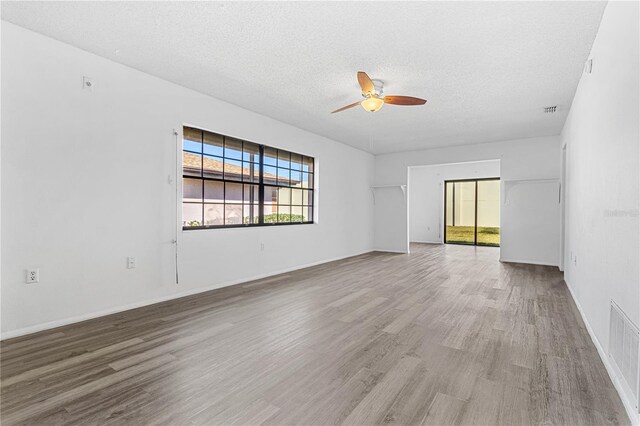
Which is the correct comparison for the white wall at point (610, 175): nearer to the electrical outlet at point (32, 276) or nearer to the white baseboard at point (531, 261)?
the white baseboard at point (531, 261)

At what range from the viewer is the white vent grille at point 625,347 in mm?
1733

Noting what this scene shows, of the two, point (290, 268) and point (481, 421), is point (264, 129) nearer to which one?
point (290, 268)

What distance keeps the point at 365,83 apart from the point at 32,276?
362 cm

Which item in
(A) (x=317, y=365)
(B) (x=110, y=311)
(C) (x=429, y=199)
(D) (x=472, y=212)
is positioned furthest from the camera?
(C) (x=429, y=199)

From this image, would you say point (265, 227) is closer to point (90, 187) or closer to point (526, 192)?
point (90, 187)

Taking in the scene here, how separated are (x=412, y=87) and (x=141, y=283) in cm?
402

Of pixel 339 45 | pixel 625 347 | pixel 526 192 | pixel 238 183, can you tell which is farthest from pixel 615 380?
pixel 526 192

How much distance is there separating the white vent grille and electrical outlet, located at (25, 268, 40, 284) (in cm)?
440

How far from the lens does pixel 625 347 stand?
6.26 ft

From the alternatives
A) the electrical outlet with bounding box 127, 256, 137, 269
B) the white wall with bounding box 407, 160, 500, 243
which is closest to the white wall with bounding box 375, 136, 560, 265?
the white wall with bounding box 407, 160, 500, 243

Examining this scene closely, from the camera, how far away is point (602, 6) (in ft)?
7.86

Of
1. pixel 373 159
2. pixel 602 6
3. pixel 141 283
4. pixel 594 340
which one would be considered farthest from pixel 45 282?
pixel 373 159

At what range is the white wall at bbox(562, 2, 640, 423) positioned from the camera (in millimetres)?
1839

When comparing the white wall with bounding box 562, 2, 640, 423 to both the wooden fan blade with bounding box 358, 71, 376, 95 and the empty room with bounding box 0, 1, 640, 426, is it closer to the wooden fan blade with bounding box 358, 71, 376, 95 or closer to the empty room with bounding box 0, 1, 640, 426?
the empty room with bounding box 0, 1, 640, 426
